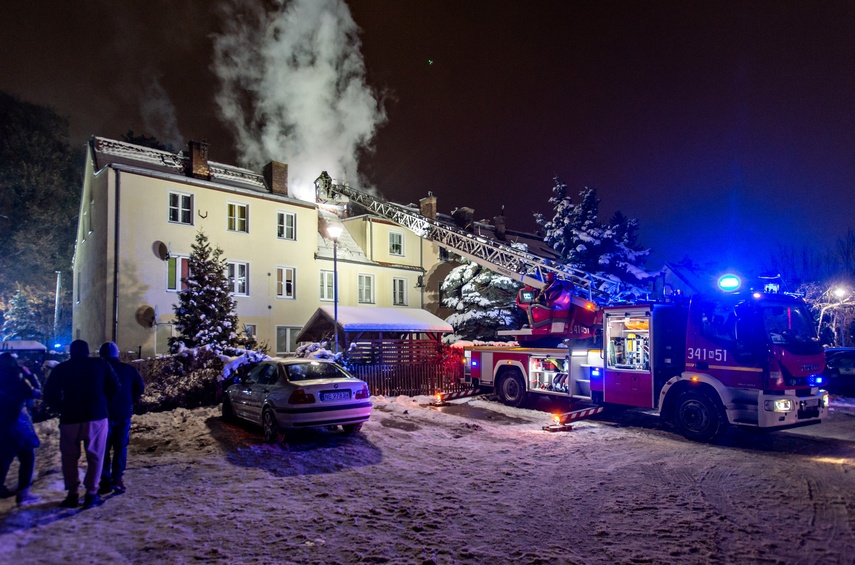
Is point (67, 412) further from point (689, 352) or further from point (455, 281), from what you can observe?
point (455, 281)

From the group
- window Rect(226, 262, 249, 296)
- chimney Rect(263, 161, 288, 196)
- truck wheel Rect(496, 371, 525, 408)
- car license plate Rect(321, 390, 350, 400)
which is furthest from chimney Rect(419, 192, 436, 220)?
car license plate Rect(321, 390, 350, 400)

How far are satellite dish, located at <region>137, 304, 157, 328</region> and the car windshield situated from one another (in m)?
12.7

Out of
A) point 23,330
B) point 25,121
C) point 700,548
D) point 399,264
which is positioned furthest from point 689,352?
point 23,330

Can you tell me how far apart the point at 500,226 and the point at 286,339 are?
19.1 metres

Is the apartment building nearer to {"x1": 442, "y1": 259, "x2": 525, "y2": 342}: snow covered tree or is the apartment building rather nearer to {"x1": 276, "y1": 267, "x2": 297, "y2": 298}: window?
{"x1": 276, "y1": 267, "x2": 297, "y2": 298}: window

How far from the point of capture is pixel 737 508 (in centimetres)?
619

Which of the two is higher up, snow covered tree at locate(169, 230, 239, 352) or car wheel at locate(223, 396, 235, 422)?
snow covered tree at locate(169, 230, 239, 352)

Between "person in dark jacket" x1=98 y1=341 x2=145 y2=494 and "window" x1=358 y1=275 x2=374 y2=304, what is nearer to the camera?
"person in dark jacket" x1=98 y1=341 x2=145 y2=494

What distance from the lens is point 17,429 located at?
599cm

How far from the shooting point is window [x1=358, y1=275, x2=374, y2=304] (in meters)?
27.4

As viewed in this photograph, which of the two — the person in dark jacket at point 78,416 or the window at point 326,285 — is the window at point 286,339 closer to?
the window at point 326,285

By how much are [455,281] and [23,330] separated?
34.9 metres

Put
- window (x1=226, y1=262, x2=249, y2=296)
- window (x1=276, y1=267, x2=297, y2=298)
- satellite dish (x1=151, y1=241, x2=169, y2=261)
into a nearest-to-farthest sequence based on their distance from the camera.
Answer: satellite dish (x1=151, y1=241, x2=169, y2=261) → window (x1=226, y1=262, x2=249, y2=296) → window (x1=276, y1=267, x2=297, y2=298)

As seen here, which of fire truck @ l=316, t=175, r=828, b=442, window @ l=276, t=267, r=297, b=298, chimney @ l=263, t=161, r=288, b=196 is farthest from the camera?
chimney @ l=263, t=161, r=288, b=196
